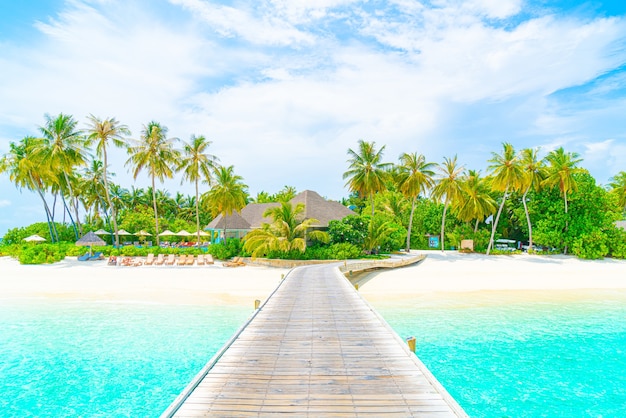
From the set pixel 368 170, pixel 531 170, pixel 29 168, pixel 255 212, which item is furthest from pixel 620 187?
pixel 29 168

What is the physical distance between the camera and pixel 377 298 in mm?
18250

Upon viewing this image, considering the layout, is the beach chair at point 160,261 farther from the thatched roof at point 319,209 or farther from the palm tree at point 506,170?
the palm tree at point 506,170

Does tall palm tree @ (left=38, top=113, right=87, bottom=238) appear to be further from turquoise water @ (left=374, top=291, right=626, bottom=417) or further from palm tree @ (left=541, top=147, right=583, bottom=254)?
palm tree @ (left=541, top=147, right=583, bottom=254)

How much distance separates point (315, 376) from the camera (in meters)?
6.31

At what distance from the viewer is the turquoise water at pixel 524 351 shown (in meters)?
8.12

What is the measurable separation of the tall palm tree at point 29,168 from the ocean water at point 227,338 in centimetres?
2353

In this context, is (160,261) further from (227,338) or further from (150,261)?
(227,338)

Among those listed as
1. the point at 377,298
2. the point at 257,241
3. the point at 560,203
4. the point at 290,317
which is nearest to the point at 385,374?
the point at 290,317

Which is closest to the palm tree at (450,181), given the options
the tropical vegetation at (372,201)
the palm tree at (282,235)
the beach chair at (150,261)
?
the tropical vegetation at (372,201)

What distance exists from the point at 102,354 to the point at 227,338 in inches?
136

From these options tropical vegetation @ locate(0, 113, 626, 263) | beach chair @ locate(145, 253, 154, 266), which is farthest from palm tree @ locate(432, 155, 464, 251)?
beach chair @ locate(145, 253, 154, 266)

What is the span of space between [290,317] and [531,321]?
9.61m

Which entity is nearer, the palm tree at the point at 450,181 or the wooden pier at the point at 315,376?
the wooden pier at the point at 315,376

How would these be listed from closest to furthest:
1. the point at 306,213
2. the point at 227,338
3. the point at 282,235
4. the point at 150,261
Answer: the point at 227,338
the point at 282,235
the point at 150,261
the point at 306,213
